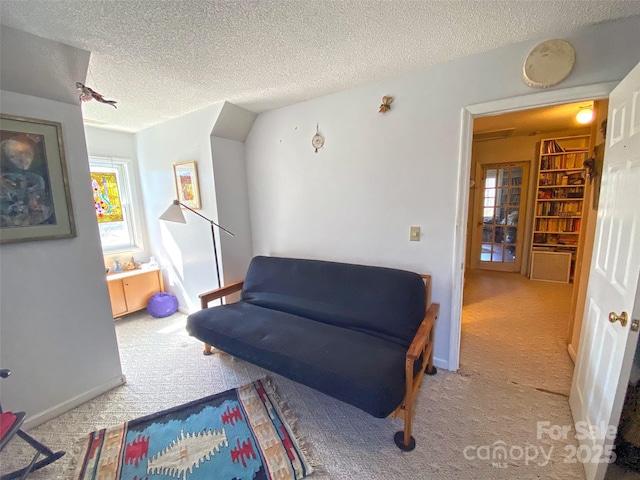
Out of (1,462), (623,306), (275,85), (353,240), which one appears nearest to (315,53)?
(275,85)

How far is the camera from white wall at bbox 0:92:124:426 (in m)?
1.62

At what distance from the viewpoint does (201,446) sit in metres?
1.54

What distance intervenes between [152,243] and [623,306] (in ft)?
14.3

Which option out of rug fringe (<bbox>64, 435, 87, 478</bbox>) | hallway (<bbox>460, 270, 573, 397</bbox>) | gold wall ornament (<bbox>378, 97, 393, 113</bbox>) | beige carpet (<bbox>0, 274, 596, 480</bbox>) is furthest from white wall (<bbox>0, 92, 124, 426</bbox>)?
hallway (<bbox>460, 270, 573, 397</bbox>)

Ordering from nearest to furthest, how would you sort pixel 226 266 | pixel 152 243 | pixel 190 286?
pixel 226 266
pixel 190 286
pixel 152 243

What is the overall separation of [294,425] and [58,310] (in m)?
1.72

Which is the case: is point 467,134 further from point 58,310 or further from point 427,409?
point 58,310

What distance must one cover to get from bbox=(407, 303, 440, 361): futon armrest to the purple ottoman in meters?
2.95

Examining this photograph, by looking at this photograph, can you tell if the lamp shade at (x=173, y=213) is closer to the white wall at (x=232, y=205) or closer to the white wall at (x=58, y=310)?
the white wall at (x=232, y=205)

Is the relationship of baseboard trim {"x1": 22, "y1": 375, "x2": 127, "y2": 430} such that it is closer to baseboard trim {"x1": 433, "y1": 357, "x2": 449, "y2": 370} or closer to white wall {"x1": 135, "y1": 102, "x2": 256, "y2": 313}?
white wall {"x1": 135, "y1": 102, "x2": 256, "y2": 313}

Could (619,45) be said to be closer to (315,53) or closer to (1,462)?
(315,53)

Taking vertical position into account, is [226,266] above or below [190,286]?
above

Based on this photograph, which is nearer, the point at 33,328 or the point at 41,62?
the point at 41,62

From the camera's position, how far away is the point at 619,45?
57.9 inches
